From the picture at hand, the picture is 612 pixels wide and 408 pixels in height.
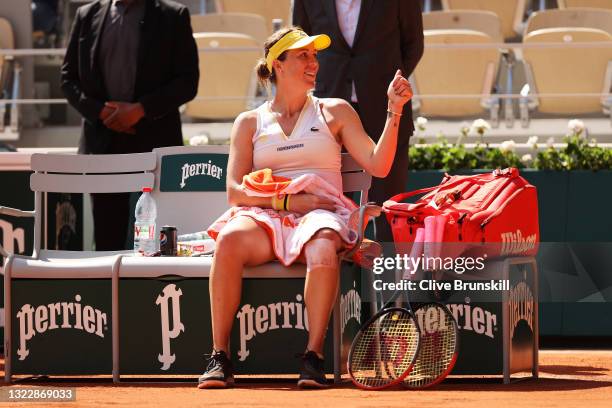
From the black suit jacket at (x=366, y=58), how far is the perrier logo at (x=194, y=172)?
2.19ft

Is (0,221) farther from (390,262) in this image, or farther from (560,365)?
(560,365)

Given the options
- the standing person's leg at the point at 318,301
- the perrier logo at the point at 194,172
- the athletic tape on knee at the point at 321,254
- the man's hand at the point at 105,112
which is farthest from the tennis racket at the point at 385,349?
the man's hand at the point at 105,112

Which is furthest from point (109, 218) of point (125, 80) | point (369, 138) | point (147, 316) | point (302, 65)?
point (369, 138)

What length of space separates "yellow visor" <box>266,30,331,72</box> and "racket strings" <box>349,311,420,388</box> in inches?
46.9

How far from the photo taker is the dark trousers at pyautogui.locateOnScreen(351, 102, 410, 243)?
6.61 meters

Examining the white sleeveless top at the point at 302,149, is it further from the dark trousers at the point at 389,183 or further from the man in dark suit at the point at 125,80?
the man in dark suit at the point at 125,80

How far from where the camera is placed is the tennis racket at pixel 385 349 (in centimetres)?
530

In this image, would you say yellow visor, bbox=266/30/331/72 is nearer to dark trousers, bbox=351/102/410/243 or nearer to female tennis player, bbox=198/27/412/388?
female tennis player, bbox=198/27/412/388

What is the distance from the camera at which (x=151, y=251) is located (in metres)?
6.21

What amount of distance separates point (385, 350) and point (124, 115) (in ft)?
7.36

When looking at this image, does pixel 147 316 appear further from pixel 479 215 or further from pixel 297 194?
pixel 479 215

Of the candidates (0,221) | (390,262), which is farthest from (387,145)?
(0,221)

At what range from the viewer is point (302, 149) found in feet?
19.1

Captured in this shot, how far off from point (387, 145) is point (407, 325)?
762 mm
